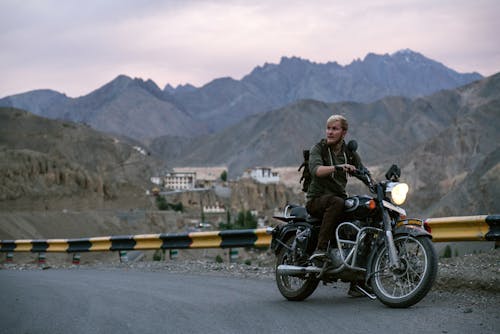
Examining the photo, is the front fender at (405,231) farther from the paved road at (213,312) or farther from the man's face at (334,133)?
the man's face at (334,133)

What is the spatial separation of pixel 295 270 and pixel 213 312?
4.06ft

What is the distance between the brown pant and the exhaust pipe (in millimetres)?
271

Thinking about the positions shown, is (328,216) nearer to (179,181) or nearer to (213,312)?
(213,312)

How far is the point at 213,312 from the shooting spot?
7.68m

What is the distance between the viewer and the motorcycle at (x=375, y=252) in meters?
7.39

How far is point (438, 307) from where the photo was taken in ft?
24.6

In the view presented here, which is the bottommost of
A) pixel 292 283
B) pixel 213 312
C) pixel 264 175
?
pixel 213 312

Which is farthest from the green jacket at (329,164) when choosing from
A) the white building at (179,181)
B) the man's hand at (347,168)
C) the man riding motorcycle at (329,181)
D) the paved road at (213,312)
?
the white building at (179,181)

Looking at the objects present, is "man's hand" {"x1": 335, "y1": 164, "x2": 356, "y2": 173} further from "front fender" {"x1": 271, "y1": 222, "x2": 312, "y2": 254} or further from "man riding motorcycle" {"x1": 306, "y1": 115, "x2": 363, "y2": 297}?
"front fender" {"x1": 271, "y1": 222, "x2": 312, "y2": 254}

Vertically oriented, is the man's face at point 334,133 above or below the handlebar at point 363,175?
above

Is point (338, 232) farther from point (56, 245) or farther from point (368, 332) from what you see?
point (56, 245)

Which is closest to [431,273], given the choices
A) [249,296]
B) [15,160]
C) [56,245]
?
[249,296]

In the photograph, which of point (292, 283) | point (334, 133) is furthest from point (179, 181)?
point (334, 133)

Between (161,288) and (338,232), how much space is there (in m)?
2.99
